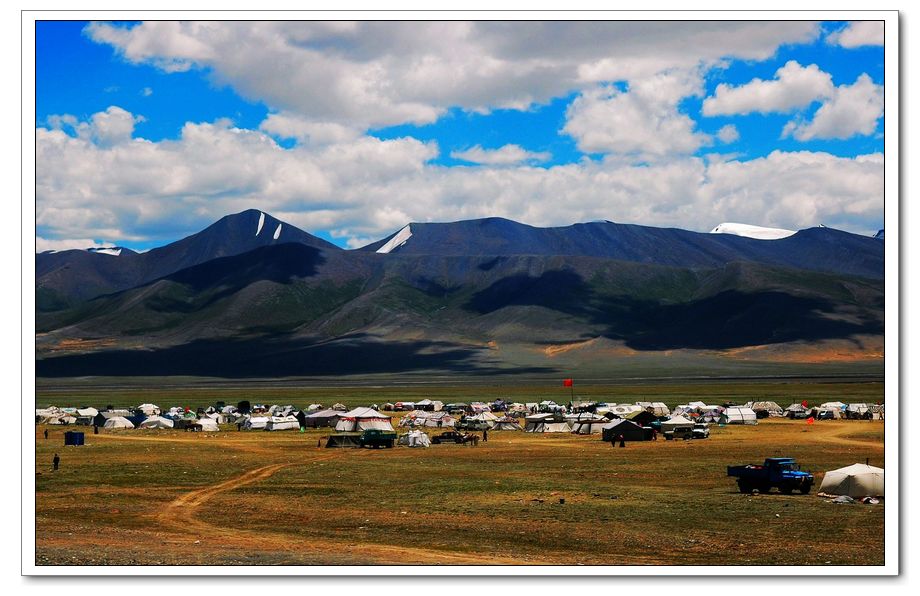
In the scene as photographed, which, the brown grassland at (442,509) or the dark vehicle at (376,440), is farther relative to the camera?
the dark vehicle at (376,440)

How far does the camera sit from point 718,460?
70125 millimetres

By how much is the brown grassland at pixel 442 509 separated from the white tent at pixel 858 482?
197cm

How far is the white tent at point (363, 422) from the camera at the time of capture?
100625 millimetres

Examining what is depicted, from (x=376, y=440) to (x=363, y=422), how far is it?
16.0m

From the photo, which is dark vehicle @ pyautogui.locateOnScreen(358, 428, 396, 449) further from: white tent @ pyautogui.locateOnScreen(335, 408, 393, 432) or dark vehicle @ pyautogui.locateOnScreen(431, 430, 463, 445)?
white tent @ pyautogui.locateOnScreen(335, 408, 393, 432)

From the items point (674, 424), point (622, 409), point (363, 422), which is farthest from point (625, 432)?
point (622, 409)

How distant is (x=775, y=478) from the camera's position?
49188mm

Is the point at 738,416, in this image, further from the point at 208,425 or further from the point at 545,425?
the point at 208,425

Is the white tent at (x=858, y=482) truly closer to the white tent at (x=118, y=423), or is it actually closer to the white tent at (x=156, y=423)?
the white tent at (x=156, y=423)

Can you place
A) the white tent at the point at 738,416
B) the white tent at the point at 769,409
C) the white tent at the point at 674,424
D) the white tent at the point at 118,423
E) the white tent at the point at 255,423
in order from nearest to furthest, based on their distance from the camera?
1. the white tent at the point at 674,424
2. the white tent at the point at 118,423
3. the white tent at the point at 255,423
4. the white tent at the point at 738,416
5. the white tent at the point at 769,409

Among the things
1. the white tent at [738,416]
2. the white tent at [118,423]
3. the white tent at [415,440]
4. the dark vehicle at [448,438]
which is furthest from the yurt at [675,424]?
the white tent at [118,423]
